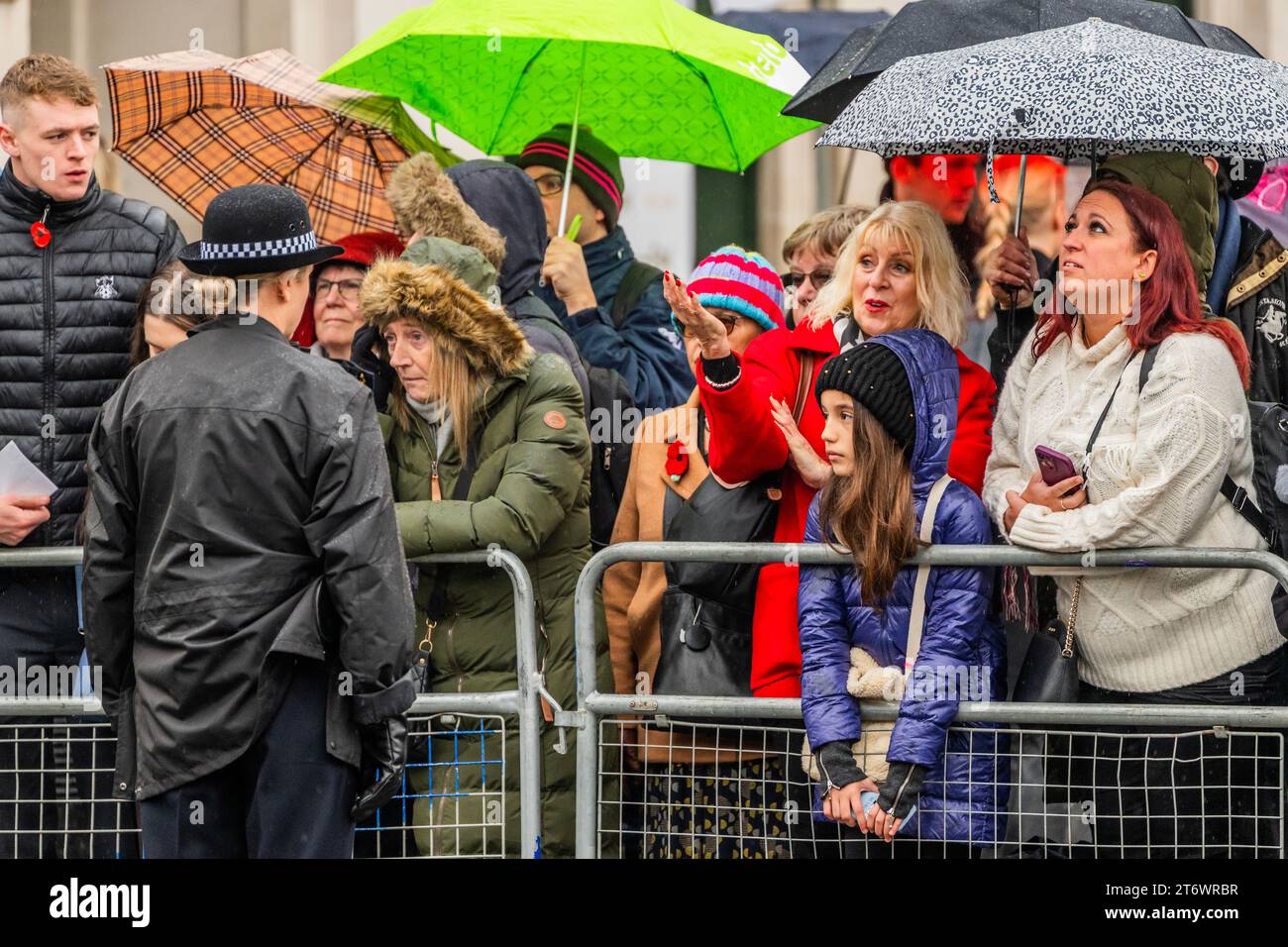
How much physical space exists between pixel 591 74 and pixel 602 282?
0.81 meters

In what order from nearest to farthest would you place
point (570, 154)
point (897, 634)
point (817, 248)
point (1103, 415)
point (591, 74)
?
point (897, 634), point (1103, 415), point (817, 248), point (570, 154), point (591, 74)

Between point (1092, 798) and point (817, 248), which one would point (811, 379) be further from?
point (1092, 798)

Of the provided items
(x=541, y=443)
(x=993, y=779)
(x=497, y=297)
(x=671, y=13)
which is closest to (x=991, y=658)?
(x=993, y=779)

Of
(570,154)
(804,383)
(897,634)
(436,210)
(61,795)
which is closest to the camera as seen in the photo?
(897,634)

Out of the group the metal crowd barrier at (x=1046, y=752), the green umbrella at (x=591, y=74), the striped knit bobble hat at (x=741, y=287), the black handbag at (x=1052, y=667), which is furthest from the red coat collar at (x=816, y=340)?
the green umbrella at (x=591, y=74)

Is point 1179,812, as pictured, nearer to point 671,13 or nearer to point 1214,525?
point 1214,525

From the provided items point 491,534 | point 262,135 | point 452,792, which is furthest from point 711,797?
point 262,135

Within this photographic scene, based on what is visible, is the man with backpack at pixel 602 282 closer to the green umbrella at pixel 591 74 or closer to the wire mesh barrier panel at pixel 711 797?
the green umbrella at pixel 591 74

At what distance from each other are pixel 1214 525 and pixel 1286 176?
6.22ft

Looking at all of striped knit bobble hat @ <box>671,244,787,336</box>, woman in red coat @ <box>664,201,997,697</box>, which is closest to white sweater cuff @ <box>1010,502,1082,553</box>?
woman in red coat @ <box>664,201,997,697</box>

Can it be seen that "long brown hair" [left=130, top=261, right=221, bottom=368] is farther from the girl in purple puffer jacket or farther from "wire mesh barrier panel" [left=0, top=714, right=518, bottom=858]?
the girl in purple puffer jacket

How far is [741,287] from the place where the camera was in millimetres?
6277

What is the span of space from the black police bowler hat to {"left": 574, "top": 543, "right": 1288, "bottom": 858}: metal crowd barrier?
1.20 meters

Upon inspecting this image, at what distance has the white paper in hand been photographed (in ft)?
19.6
